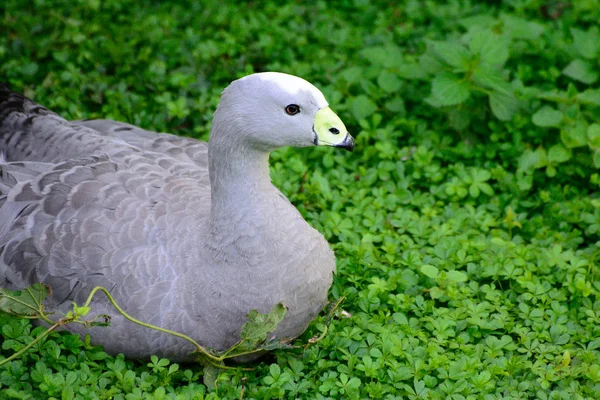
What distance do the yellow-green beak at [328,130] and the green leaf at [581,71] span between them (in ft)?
8.86

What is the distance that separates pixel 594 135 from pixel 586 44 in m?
0.92

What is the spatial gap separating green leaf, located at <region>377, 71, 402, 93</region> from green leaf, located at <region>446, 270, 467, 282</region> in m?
1.74

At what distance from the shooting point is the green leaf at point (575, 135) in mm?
5012

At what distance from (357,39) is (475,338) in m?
3.17

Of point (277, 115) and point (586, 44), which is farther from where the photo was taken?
point (586, 44)

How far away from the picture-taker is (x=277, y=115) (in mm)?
3432

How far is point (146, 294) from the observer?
11.8ft

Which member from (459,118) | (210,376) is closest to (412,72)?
(459,118)

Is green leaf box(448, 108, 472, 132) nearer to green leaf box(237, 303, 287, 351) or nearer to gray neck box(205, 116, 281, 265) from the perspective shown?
gray neck box(205, 116, 281, 265)

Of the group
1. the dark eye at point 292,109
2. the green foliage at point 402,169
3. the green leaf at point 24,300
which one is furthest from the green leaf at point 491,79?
the green leaf at point 24,300

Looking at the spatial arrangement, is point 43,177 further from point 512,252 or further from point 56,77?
point 512,252

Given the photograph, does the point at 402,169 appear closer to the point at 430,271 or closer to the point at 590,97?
the point at 430,271

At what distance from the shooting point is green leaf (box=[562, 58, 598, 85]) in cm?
541

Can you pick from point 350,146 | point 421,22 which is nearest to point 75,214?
point 350,146
